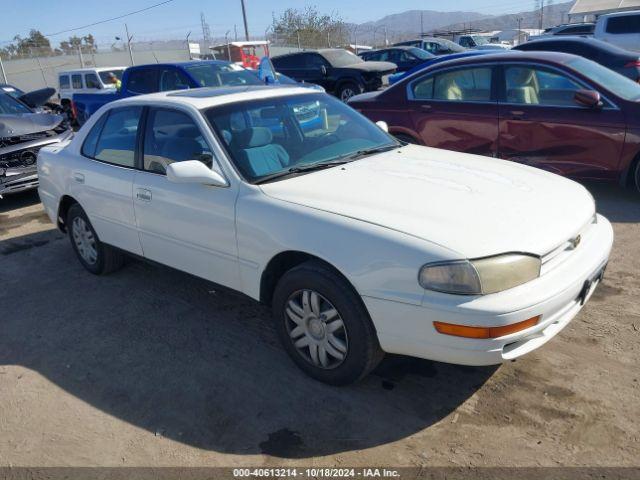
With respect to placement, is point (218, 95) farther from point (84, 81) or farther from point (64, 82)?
point (64, 82)

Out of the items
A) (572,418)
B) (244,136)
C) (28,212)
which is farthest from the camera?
(28,212)

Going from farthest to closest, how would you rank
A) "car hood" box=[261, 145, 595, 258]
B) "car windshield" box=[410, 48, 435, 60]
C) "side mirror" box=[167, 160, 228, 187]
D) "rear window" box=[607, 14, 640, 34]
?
"car windshield" box=[410, 48, 435, 60] → "rear window" box=[607, 14, 640, 34] → "side mirror" box=[167, 160, 228, 187] → "car hood" box=[261, 145, 595, 258]

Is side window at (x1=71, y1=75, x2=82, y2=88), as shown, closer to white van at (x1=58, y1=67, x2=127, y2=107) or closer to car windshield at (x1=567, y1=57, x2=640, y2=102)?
white van at (x1=58, y1=67, x2=127, y2=107)

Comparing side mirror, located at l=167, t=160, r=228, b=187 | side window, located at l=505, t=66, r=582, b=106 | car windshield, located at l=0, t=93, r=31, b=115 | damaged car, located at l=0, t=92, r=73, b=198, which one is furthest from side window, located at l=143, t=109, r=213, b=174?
car windshield, located at l=0, t=93, r=31, b=115

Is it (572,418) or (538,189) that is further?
(538,189)

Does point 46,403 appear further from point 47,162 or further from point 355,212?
point 47,162

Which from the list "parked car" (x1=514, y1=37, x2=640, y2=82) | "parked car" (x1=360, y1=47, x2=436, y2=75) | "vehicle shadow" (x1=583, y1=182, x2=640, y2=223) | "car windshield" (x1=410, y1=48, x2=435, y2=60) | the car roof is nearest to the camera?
the car roof

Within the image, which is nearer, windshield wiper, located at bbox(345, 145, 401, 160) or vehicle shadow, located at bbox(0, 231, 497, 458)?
vehicle shadow, located at bbox(0, 231, 497, 458)

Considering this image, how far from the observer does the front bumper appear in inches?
98.2

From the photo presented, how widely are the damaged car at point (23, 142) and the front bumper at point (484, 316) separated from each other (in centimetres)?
631

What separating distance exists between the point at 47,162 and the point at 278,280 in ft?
9.82

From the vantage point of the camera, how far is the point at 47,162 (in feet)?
16.6

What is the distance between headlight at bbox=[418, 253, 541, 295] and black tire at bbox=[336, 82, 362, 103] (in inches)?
542

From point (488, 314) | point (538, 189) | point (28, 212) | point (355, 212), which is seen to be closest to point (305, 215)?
point (355, 212)
